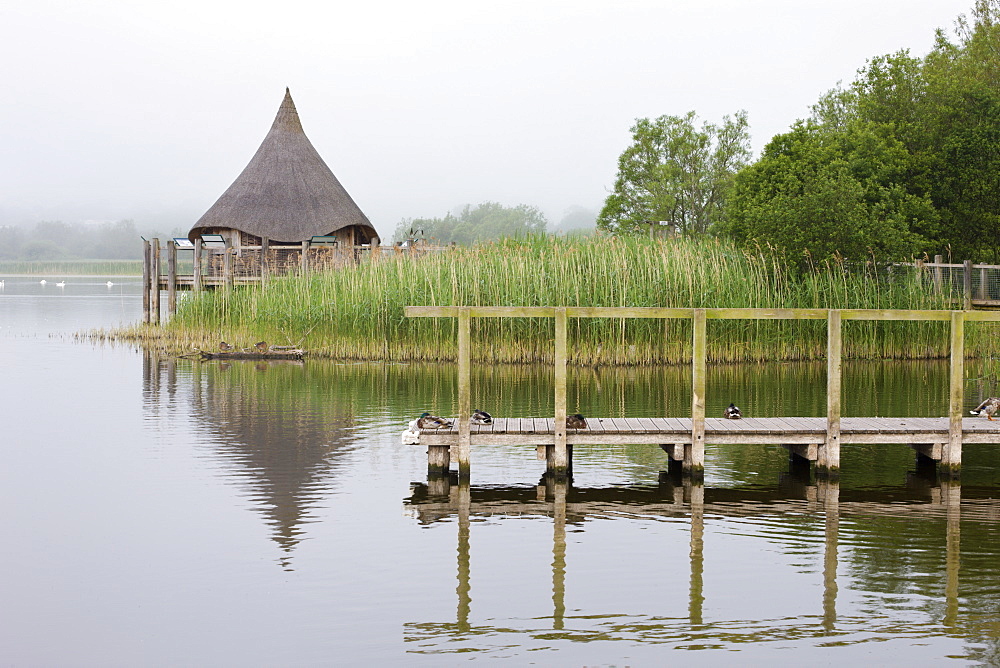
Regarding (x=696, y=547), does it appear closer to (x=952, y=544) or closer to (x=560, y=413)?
(x=952, y=544)

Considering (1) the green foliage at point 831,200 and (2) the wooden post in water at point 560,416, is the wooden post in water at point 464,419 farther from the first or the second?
(1) the green foliage at point 831,200

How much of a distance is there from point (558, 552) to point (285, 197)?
103 feet

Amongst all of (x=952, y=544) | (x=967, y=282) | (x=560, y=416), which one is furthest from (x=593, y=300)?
(x=952, y=544)

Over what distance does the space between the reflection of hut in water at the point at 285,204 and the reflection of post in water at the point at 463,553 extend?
26215 mm

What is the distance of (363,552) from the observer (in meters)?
9.31

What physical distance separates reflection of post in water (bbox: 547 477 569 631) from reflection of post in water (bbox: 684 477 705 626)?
2.99 ft

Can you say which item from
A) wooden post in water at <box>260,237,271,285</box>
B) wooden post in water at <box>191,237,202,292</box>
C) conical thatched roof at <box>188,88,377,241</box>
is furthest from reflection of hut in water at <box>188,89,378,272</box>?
wooden post in water at <box>191,237,202,292</box>

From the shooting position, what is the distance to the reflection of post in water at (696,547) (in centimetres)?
798

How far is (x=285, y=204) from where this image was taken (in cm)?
3897

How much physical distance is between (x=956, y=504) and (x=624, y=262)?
12728mm

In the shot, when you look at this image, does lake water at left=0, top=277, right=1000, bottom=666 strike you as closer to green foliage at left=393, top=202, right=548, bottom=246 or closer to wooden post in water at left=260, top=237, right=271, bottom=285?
wooden post in water at left=260, top=237, right=271, bottom=285

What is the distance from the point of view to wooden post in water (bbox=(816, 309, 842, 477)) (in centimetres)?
1202

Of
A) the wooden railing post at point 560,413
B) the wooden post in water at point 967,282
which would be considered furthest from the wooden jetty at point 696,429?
the wooden post in water at point 967,282

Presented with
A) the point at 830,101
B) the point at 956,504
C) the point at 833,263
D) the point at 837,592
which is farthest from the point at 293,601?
the point at 830,101
